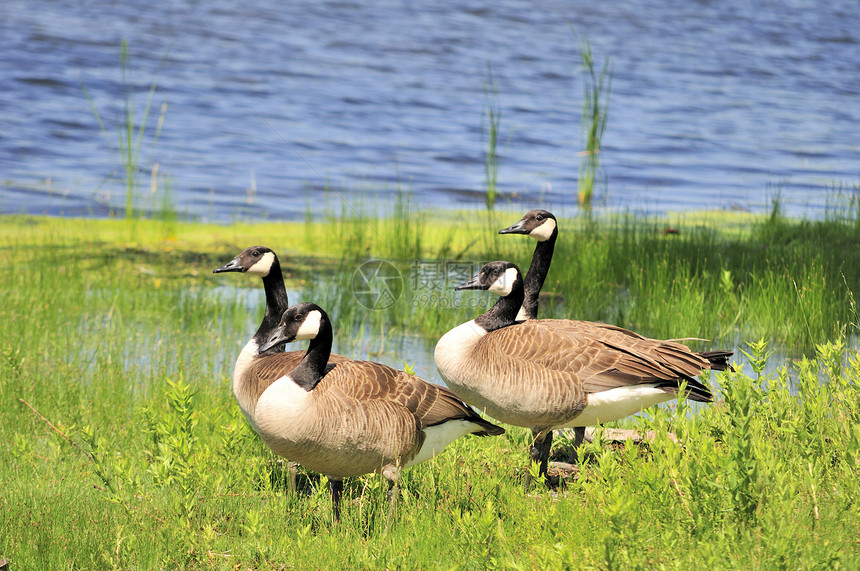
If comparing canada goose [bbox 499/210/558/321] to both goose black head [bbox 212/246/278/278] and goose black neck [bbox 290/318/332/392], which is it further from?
goose black neck [bbox 290/318/332/392]

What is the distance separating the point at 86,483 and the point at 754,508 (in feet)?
14.3

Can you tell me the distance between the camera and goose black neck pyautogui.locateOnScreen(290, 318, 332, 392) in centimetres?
502

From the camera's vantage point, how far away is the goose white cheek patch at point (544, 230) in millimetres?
7429

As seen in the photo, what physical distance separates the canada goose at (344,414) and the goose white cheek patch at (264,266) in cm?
132

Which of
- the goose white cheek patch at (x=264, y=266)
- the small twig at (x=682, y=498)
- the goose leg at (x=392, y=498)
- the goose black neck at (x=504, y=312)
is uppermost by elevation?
the goose white cheek patch at (x=264, y=266)

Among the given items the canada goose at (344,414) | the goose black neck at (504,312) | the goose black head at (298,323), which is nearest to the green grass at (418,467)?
the canada goose at (344,414)

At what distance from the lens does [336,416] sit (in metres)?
4.91

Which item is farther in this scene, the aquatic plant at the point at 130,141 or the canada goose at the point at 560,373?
the aquatic plant at the point at 130,141

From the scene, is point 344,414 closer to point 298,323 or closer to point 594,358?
point 298,323

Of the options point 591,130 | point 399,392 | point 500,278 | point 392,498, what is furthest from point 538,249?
point 591,130

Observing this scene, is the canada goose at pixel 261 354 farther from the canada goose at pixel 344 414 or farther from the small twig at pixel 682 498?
the small twig at pixel 682 498

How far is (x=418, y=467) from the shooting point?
589 cm

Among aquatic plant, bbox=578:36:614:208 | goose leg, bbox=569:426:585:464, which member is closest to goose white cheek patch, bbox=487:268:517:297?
goose leg, bbox=569:426:585:464

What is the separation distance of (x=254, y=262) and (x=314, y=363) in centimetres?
177
